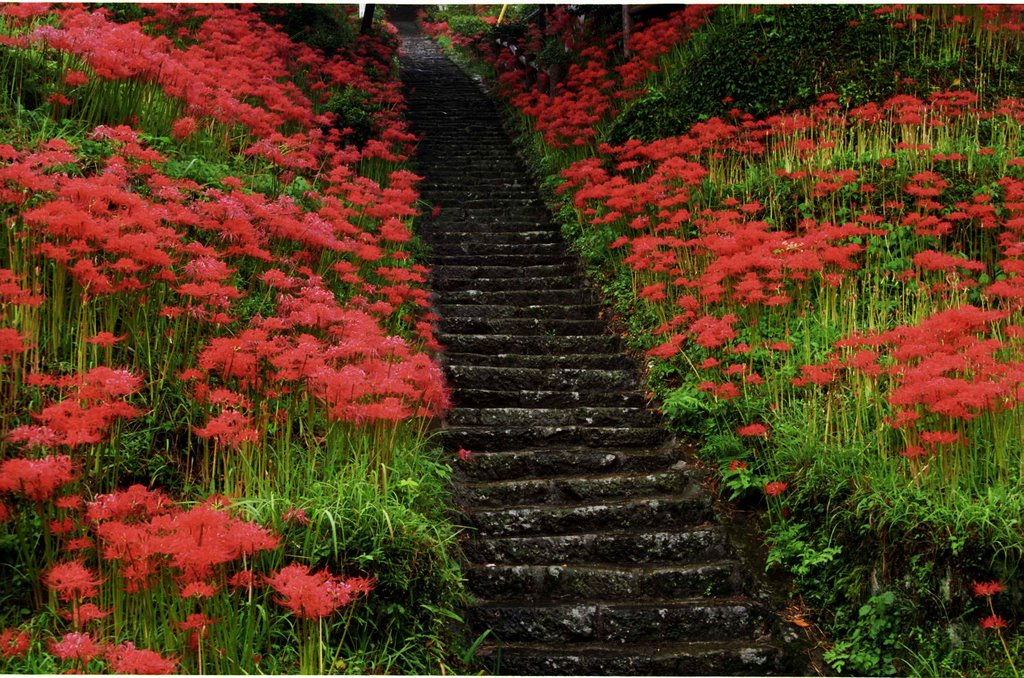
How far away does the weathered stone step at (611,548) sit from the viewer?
4793mm

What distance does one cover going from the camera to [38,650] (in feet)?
10.4

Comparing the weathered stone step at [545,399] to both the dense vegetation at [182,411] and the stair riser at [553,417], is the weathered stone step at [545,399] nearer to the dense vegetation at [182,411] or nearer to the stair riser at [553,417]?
the stair riser at [553,417]

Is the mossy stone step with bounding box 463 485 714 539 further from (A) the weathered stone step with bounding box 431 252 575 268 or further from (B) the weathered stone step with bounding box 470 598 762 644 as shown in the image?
(A) the weathered stone step with bounding box 431 252 575 268

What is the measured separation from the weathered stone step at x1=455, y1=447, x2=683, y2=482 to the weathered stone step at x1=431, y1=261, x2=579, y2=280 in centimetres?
321

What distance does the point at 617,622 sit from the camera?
4336mm

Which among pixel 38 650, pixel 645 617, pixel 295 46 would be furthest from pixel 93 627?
pixel 295 46

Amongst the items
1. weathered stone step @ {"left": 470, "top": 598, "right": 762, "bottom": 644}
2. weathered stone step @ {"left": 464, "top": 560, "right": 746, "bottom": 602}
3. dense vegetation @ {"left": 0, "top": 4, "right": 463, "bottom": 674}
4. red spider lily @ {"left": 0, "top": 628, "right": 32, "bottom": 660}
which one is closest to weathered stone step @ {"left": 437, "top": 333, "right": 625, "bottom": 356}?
dense vegetation @ {"left": 0, "top": 4, "right": 463, "bottom": 674}

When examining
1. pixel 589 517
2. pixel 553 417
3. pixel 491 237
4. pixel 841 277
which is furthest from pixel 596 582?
pixel 491 237

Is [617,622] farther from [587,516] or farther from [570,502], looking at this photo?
[570,502]

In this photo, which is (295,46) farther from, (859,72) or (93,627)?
(93,627)

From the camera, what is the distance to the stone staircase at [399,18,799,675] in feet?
14.1

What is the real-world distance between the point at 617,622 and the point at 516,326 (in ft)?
12.0

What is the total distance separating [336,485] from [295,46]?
905 centimetres

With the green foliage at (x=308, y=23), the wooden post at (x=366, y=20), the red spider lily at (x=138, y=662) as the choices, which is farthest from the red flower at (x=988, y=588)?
the wooden post at (x=366, y=20)
